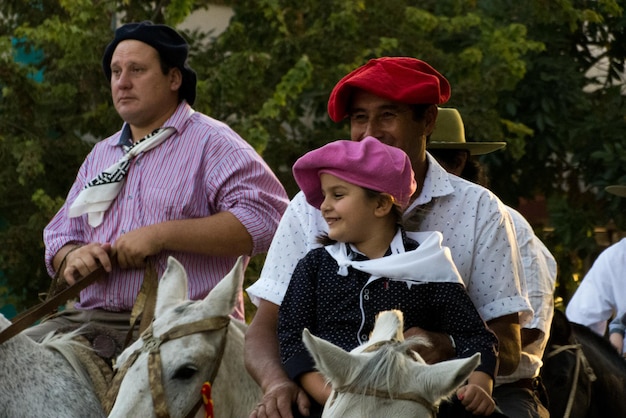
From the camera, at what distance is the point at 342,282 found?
424 cm

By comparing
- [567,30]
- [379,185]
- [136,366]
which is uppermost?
[379,185]

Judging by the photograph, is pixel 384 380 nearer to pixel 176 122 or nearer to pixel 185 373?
pixel 185 373

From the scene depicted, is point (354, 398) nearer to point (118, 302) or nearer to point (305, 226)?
point (305, 226)

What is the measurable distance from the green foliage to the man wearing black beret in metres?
4.98

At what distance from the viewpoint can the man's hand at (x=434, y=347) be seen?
4094mm

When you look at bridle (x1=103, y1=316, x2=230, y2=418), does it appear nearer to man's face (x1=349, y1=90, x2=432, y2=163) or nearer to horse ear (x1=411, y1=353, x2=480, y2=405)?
man's face (x1=349, y1=90, x2=432, y2=163)

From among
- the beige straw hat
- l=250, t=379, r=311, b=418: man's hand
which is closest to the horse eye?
l=250, t=379, r=311, b=418: man's hand

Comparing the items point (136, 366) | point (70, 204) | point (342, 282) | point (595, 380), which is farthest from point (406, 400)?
point (595, 380)

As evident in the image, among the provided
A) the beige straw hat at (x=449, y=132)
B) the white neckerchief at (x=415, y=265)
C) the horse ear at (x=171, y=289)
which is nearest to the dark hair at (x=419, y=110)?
the white neckerchief at (x=415, y=265)

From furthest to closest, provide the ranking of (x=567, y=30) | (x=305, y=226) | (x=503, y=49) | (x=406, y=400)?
(x=567, y=30), (x=503, y=49), (x=305, y=226), (x=406, y=400)

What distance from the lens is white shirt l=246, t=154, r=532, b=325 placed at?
4.62m

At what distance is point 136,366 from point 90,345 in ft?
3.75

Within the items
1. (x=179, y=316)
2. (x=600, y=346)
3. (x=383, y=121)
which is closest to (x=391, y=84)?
(x=383, y=121)

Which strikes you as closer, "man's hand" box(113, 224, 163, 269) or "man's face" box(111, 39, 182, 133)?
"man's hand" box(113, 224, 163, 269)
